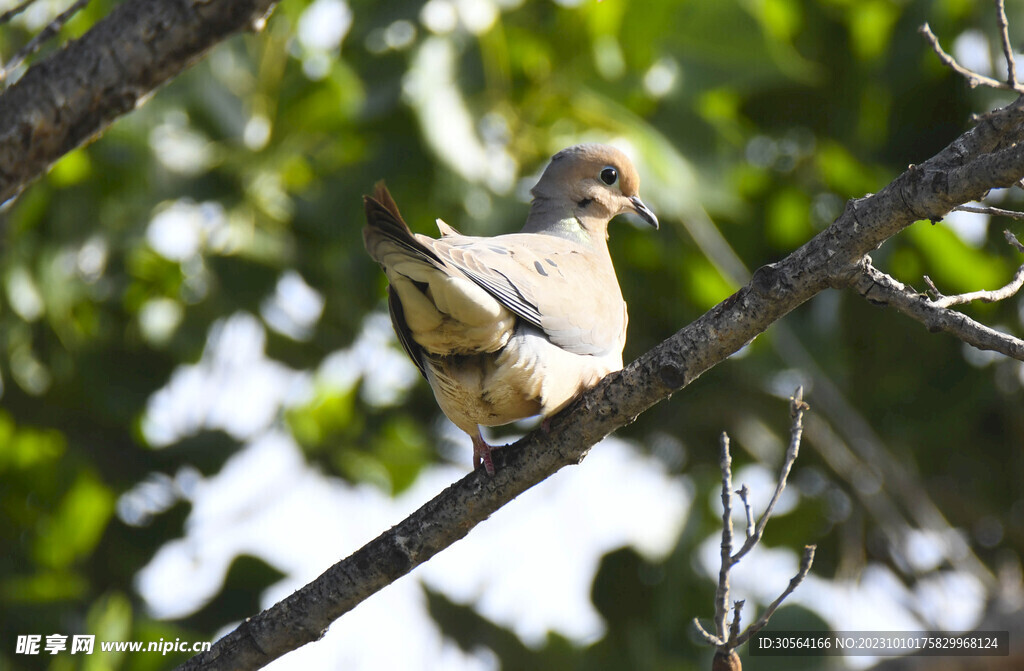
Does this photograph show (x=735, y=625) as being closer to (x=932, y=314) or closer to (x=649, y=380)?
(x=649, y=380)

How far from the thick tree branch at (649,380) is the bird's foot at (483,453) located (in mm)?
31

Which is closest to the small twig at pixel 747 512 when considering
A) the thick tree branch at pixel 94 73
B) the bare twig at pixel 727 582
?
the bare twig at pixel 727 582

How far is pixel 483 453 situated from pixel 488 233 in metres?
1.82

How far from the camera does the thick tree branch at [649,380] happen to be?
1958 millimetres

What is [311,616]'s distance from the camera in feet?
8.49

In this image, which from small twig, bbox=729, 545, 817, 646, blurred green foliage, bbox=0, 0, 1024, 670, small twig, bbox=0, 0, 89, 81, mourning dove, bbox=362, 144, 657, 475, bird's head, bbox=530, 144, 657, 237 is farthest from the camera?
blurred green foliage, bbox=0, 0, 1024, 670

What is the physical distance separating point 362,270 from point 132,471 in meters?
1.89

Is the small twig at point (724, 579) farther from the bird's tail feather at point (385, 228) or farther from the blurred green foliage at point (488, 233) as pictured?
the blurred green foliage at point (488, 233)

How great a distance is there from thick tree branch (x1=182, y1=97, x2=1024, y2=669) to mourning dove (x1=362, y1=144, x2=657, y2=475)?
0.15 m

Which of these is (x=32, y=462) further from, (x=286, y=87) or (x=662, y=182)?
(x=662, y=182)

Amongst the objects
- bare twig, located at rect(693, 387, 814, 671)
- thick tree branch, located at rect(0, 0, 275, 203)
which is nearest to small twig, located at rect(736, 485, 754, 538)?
bare twig, located at rect(693, 387, 814, 671)

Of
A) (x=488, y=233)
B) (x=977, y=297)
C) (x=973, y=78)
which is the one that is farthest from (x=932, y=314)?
(x=488, y=233)

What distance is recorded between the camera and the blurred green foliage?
4781mm

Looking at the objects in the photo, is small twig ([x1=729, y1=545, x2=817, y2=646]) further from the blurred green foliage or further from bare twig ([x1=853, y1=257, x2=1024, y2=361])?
the blurred green foliage
